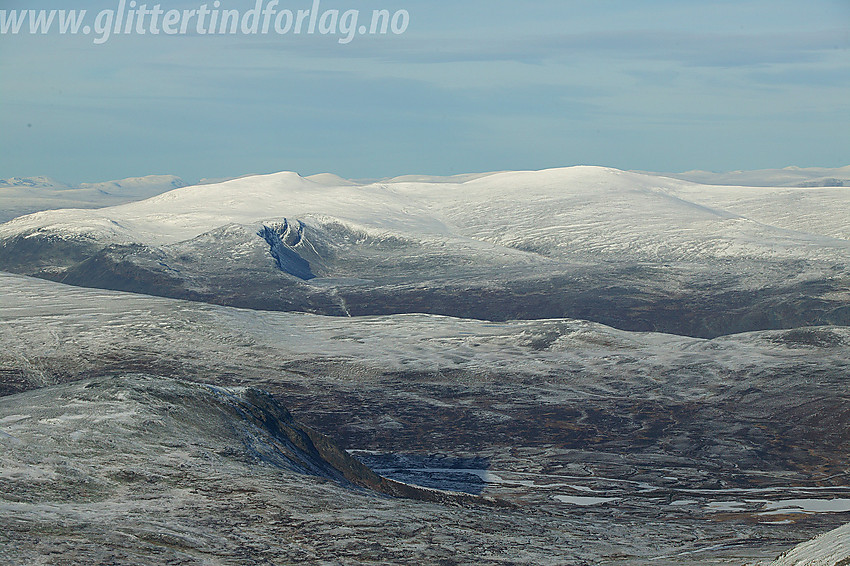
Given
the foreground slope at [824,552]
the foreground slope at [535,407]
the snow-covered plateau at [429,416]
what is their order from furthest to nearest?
the foreground slope at [535,407]
the snow-covered plateau at [429,416]
the foreground slope at [824,552]

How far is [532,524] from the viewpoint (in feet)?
79.8

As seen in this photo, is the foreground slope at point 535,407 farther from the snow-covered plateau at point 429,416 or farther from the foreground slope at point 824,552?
the foreground slope at point 824,552

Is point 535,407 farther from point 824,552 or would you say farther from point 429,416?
point 824,552

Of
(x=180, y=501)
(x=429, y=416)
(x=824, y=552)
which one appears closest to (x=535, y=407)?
(x=429, y=416)

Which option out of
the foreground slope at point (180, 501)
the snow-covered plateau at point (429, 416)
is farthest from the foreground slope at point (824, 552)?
the foreground slope at point (180, 501)

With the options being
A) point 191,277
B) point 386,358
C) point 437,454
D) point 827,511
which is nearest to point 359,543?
point 827,511

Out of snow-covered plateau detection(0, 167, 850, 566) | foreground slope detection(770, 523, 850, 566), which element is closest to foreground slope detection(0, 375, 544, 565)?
snow-covered plateau detection(0, 167, 850, 566)

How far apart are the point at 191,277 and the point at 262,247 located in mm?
21127

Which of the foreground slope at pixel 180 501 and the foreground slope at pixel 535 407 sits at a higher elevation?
the foreground slope at pixel 180 501

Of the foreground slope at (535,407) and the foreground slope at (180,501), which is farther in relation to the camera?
the foreground slope at (535,407)

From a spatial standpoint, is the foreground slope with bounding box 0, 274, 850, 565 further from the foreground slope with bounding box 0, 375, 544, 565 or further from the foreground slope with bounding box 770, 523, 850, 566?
the foreground slope with bounding box 770, 523, 850, 566

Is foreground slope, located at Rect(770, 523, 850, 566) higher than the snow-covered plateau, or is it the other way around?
foreground slope, located at Rect(770, 523, 850, 566)

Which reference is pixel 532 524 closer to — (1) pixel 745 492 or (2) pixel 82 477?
(2) pixel 82 477

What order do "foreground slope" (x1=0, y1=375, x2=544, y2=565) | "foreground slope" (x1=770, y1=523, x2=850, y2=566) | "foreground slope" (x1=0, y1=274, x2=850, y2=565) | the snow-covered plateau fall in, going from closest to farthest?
"foreground slope" (x1=770, y1=523, x2=850, y2=566) < "foreground slope" (x1=0, y1=375, x2=544, y2=565) < the snow-covered plateau < "foreground slope" (x1=0, y1=274, x2=850, y2=565)
